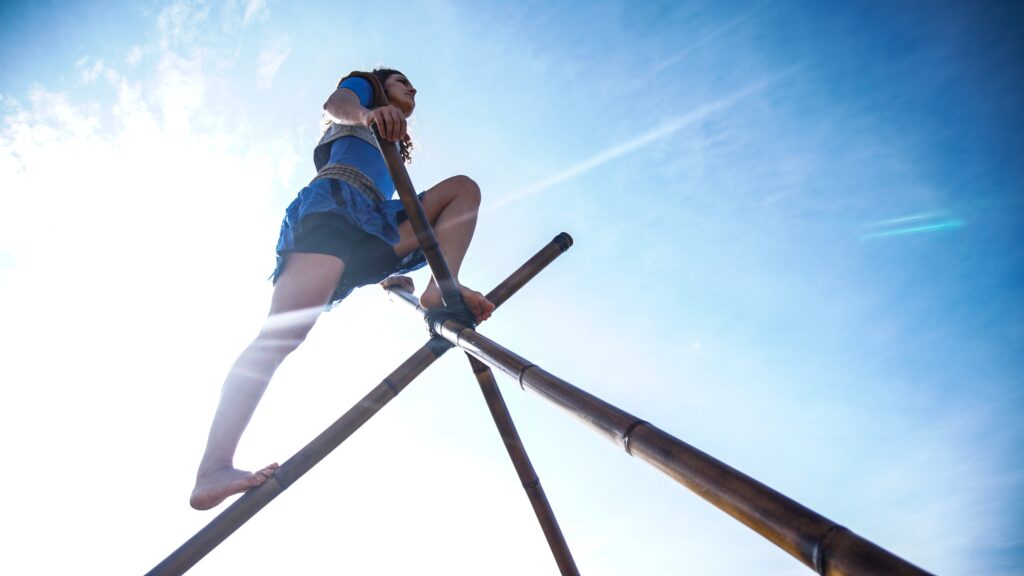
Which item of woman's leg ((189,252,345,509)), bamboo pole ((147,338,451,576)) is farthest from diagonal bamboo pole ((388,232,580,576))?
woman's leg ((189,252,345,509))

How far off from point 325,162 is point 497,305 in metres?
1.33

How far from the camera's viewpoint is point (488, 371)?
2.90 metres

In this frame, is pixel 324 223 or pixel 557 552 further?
pixel 557 552

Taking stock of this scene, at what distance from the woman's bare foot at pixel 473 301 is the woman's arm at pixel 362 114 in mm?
893

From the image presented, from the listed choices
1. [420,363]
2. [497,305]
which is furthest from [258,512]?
[497,305]

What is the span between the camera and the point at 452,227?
2.85 metres

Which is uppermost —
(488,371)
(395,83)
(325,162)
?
(395,83)

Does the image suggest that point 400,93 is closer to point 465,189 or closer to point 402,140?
point 402,140

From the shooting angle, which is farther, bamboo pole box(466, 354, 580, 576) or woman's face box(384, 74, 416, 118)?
woman's face box(384, 74, 416, 118)

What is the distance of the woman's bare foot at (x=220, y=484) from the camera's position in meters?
1.89

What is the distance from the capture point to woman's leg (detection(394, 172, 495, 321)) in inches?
108

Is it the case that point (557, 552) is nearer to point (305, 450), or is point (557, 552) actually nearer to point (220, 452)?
Answer: point (305, 450)

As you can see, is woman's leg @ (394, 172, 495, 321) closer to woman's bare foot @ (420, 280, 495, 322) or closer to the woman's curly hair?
woman's bare foot @ (420, 280, 495, 322)

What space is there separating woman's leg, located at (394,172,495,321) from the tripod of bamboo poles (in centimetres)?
12
